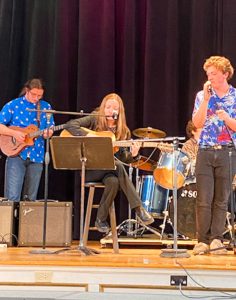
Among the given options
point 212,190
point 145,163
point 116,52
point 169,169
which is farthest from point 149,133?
point 116,52

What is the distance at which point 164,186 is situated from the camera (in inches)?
210

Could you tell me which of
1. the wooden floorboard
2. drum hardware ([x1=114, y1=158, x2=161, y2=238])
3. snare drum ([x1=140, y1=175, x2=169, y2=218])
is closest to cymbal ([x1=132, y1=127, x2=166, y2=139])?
drum hardware ([x1=114, y1=158, x2=161, y2=238])

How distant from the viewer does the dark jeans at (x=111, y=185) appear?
184 inches

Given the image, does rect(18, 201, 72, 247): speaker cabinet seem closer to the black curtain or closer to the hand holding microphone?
the black curtain

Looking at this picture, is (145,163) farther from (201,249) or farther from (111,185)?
(201,249)

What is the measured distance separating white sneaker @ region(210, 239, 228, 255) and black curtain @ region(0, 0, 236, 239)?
2.03 meters

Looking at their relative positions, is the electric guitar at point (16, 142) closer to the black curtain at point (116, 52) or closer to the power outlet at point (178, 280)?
the black curtain at point (116, 52)

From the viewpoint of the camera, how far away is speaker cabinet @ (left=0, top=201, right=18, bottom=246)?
5344 millimetres

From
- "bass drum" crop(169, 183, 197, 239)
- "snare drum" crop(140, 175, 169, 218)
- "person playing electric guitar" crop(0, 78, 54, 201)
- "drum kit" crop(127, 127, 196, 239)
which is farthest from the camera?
"person playing electric guitar" crop(0, 78, 54, 201)

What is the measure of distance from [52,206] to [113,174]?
2.67ft

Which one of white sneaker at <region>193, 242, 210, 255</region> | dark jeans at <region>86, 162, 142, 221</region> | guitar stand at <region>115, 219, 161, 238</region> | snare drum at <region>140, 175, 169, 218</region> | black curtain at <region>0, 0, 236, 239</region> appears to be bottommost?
guitar stand at <region>115, 219, 161, 238</region>

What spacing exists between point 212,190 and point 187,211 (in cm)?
116

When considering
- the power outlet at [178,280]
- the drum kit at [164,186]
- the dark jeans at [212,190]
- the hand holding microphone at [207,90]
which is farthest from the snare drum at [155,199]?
the power outlet at [178,280]

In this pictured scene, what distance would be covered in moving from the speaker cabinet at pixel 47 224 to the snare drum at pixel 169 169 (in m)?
0.88
